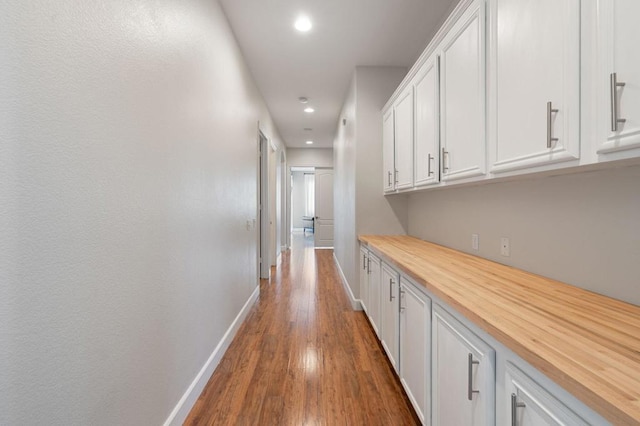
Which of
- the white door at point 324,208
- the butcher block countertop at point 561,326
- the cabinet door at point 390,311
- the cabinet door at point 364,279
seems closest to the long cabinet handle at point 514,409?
the butcher block countertop at point 561,326

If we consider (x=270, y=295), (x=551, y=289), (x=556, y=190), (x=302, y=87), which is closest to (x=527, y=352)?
(x=551, y=289)

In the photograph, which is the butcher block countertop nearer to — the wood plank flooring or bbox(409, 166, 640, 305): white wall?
bbox(409, 166, 640, 305): white wall

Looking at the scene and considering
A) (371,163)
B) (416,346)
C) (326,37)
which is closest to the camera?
(416,346)

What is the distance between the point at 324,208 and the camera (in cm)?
871

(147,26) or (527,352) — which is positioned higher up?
(147,26)

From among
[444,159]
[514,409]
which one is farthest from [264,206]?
[514,409]

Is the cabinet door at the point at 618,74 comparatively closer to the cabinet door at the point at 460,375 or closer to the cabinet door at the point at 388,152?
the cabinet door at the point at 460,375

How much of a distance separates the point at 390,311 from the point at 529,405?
1.43m

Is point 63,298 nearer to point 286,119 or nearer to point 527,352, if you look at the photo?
point 527,352

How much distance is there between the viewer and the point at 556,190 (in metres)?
1.38

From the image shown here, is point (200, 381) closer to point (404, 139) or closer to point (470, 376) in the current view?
point (470, 376)

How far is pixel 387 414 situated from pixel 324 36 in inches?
126

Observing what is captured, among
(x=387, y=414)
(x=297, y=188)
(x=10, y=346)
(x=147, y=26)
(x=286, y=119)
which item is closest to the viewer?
(x=10, y=346)

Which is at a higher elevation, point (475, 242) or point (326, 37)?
point (326, 37)
